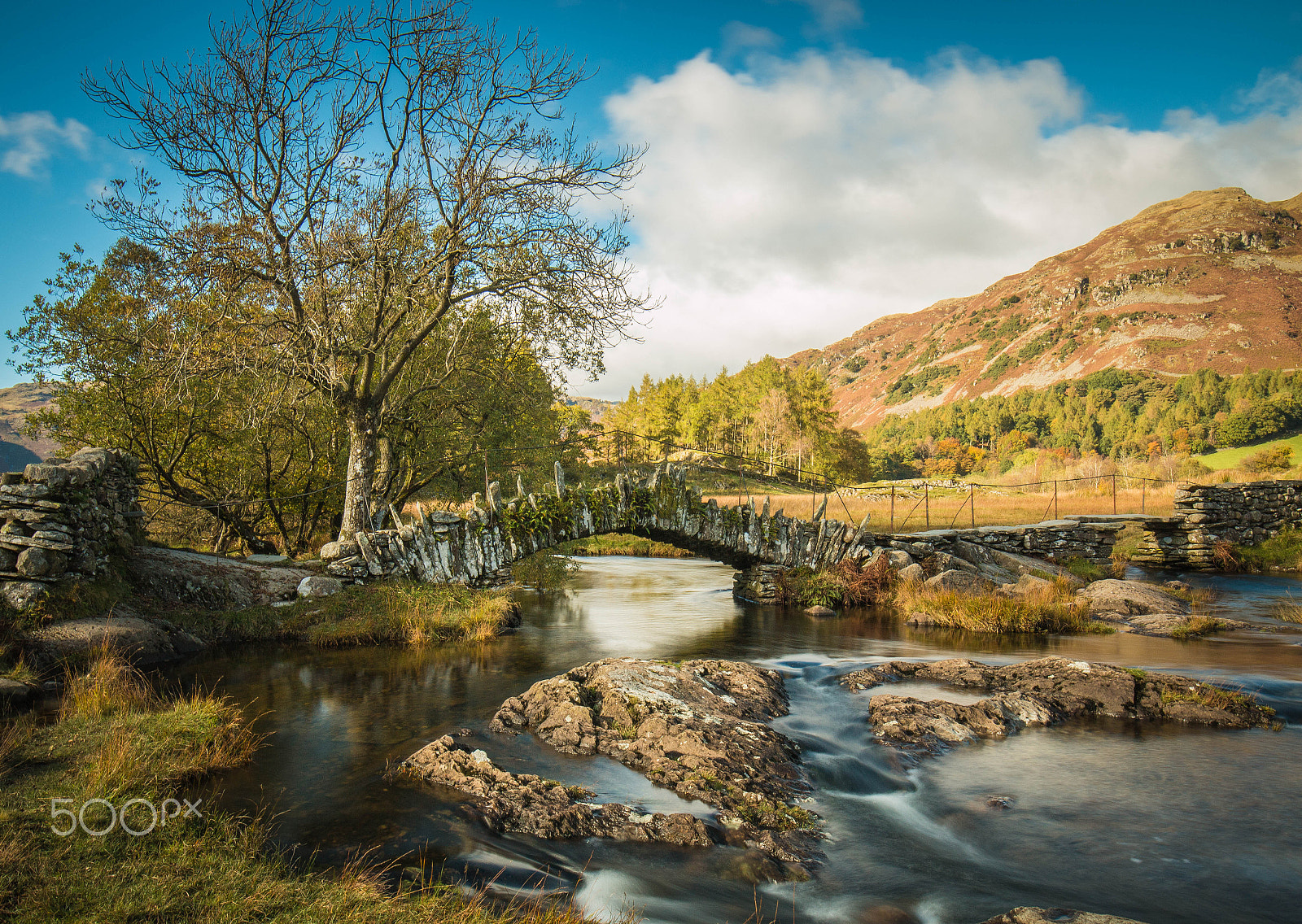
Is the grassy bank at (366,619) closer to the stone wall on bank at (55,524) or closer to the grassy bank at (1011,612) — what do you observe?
the stone wall on bank at (55,524)

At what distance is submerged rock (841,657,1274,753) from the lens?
25.7 ft

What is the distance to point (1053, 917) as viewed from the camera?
3.82 meters

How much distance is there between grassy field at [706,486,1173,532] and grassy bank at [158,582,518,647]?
17670 mm

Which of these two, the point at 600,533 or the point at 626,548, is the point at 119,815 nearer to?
the point at 600,533

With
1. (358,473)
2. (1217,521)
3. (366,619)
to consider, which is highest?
(358,473)

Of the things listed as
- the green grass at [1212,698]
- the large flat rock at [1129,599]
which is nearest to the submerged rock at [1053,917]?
the green grass at [1212,698]

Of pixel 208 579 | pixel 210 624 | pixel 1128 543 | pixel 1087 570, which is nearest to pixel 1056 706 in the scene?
pixel 210 624

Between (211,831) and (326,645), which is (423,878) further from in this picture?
(326,645)

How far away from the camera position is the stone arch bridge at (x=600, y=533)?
13.7m

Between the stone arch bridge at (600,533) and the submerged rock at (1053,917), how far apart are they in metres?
11.7

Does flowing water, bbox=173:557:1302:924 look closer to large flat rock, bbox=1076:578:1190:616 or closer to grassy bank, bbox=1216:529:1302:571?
large flat rock, bbox=1076:578:1190:616

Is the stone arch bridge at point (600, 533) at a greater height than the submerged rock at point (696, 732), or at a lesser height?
greater

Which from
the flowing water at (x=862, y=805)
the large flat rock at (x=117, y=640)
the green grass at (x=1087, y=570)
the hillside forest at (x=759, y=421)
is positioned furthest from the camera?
the hillside forest at (x=759, y=421)

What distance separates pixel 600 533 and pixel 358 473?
558 centimetres
